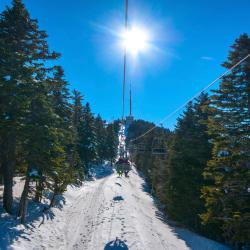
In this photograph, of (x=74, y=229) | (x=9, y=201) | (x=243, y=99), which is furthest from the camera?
(x=74, y=229)

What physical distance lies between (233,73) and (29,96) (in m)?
11.5

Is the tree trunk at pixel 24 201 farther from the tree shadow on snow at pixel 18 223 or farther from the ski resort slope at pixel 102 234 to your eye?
the ski resort slope at pixel 102 234

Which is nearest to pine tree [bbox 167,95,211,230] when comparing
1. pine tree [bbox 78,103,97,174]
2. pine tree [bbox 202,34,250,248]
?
pine tree [bbox 202,34,250,248]

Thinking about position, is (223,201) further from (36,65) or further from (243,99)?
(36,65)

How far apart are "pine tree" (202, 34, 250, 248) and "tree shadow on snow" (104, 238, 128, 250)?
4.57m

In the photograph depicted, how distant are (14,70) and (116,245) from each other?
10.9m

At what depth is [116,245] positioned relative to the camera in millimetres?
14656

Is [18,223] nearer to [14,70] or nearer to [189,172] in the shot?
[14,70]

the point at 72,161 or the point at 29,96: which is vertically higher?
the point at 29,96

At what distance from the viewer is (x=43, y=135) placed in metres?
14.7

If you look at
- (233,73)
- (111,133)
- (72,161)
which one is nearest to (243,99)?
(233,73)

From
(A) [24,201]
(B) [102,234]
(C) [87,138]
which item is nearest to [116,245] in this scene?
(B) [102,234]

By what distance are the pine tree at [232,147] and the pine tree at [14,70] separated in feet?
34.9

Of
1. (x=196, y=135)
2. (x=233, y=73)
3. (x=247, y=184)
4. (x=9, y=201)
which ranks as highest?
(x=233, y=73)
